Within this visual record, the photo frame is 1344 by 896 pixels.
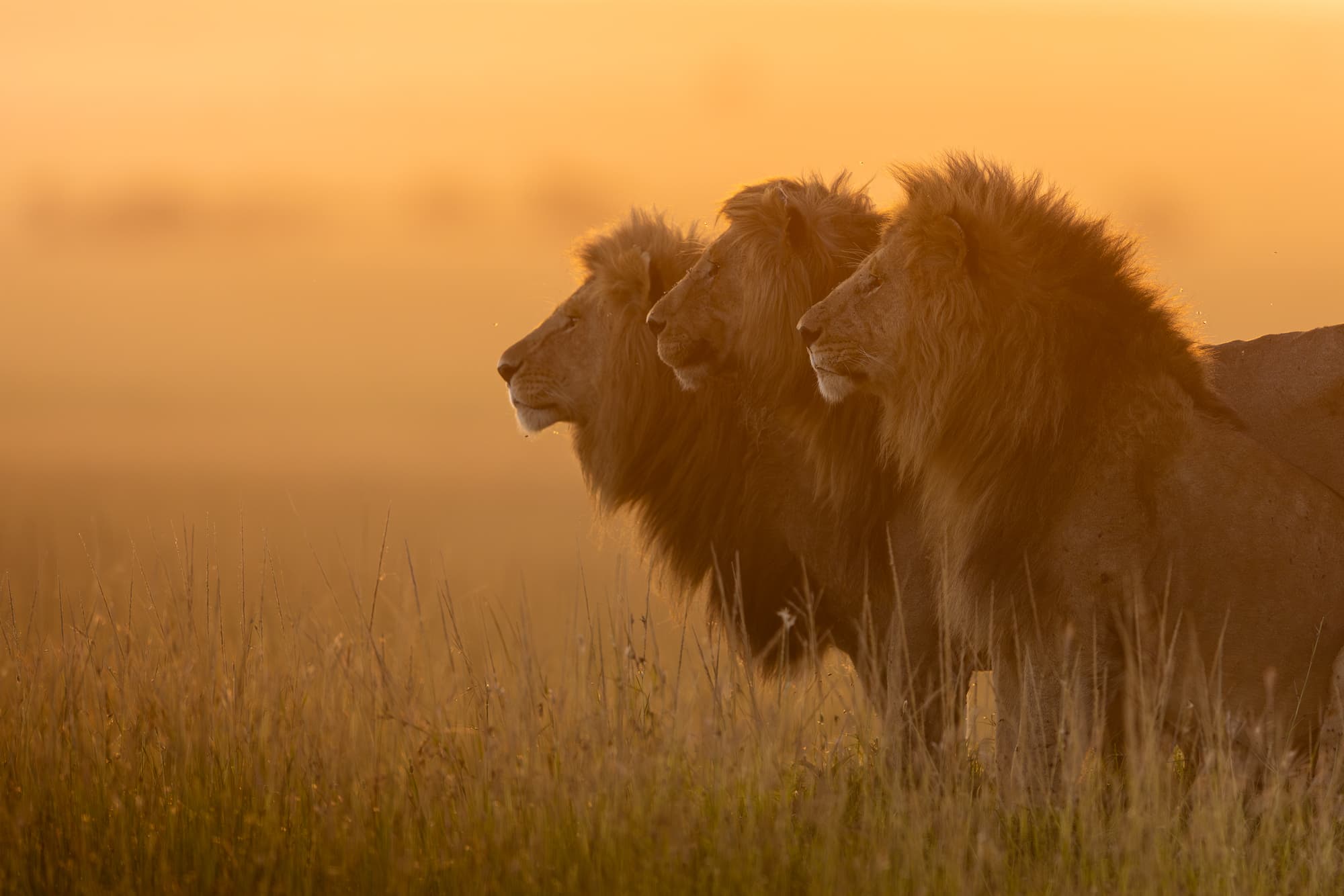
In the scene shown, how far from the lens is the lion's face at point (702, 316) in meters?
6.60

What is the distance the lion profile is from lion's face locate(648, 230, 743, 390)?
1.09 ft

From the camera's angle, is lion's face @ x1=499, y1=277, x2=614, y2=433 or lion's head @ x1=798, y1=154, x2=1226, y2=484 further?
lion's face @ x1=499, y1=277, x2=614, y2=433

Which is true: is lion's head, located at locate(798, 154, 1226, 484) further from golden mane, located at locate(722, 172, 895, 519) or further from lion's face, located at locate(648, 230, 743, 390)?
lion's face, located at locate(648, 230, 743, 390)

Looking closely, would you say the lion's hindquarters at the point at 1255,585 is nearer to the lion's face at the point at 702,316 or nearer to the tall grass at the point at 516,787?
the tall grass at the point at 516,787

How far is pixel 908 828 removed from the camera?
4.71 meters

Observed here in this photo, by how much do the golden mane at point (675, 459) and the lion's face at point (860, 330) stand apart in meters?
1.16

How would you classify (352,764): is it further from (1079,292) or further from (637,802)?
(1079,292)

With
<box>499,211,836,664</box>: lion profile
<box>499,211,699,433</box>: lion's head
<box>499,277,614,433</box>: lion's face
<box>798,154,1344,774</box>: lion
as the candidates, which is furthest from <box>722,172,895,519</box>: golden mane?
<box>499,277,614,433</box>: lion's face

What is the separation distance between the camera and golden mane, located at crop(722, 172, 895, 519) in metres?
6.38

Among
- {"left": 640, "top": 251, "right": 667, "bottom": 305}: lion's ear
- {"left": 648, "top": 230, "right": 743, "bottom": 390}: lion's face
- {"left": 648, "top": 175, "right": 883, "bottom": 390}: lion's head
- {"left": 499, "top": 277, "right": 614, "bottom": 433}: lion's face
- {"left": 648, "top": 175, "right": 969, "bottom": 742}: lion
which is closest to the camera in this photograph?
{"left": 648, "top": 175, "right": 969, "bottom": 742}: lion

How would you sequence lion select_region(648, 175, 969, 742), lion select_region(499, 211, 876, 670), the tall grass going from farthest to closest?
lion select_region(499, 211, 876, 670) < lion select_region(648, 175, 969, 742) < the tall grass

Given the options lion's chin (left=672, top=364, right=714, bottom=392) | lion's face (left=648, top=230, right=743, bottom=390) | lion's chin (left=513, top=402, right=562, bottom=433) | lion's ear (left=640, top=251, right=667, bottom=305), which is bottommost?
lion's chin (left=513, top=402, right=562, bottom=433)

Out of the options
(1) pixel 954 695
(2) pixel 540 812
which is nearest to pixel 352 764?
(2) pixel 540 812

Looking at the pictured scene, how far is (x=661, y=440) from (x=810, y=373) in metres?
0.96
